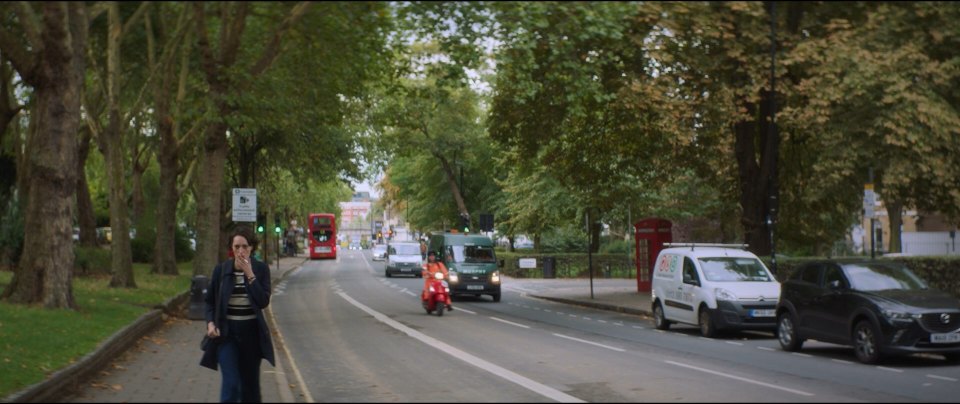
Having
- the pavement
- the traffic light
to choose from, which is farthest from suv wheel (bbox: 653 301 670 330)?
the traffic light

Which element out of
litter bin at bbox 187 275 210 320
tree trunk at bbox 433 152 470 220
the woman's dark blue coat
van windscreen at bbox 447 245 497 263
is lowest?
litter bin at bbox 187 275 210 320

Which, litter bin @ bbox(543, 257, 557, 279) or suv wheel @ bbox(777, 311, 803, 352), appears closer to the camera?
suv wheel @ bbox(777, 311, 803, 352)

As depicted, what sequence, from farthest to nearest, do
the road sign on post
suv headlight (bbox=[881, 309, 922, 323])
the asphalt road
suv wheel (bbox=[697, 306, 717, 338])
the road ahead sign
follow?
the road ahead sign < the road sign on post < suv wheel (bbox=[697, 306, 717, 338]) < suv headlight (bbox=[881, 309, 922, 323]) < the asphalt road

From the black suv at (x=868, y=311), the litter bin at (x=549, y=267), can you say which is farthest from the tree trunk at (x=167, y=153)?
the litter bin at (x=549, y=267)

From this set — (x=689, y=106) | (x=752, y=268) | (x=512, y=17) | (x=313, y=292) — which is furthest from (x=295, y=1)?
(x=313, y=292)

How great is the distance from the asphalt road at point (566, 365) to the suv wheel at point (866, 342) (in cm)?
28

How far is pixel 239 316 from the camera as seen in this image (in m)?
9.33

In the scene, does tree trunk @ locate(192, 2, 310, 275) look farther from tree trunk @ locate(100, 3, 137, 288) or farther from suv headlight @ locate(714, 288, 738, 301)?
suv headlight @ locate(714, 288, 738, 301)

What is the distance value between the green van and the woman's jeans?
24.5 metres

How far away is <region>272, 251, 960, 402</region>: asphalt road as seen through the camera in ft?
38.9

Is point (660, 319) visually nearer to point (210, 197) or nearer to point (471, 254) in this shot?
point (210, 197)

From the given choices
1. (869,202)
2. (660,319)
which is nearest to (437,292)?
(660,319)

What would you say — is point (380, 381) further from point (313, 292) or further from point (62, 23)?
point (313, 292)

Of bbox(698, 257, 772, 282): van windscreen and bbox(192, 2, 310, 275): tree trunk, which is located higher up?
bbox(192, 2, 310, 275): tree trunk
